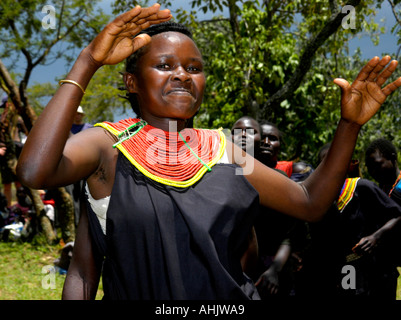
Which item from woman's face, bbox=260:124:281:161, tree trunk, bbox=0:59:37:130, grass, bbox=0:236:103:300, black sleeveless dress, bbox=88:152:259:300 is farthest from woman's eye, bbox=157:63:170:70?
tree trunk, bbox=0:59:37:130

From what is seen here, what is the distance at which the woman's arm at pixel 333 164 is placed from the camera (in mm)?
1613

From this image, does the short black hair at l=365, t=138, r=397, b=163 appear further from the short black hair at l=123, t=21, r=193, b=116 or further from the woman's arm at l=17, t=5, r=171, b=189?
the woman's arm at l=17, t=5, r=171, b=189

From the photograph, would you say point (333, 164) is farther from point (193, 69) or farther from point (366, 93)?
point (193, 69)

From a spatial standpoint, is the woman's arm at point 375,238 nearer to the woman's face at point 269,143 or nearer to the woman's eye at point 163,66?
the woman's face at point 269,143

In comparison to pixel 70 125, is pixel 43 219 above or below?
below

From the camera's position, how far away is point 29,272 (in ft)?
19.9

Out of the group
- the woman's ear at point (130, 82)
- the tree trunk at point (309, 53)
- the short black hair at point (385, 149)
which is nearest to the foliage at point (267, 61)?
the tree trunk at point (309, 53)

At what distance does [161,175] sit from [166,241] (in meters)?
0.24

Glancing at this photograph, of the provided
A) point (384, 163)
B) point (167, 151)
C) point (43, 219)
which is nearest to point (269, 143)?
point (384, 163)

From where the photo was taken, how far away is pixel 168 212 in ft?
4.66

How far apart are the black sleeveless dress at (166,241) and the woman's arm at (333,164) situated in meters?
0.23
